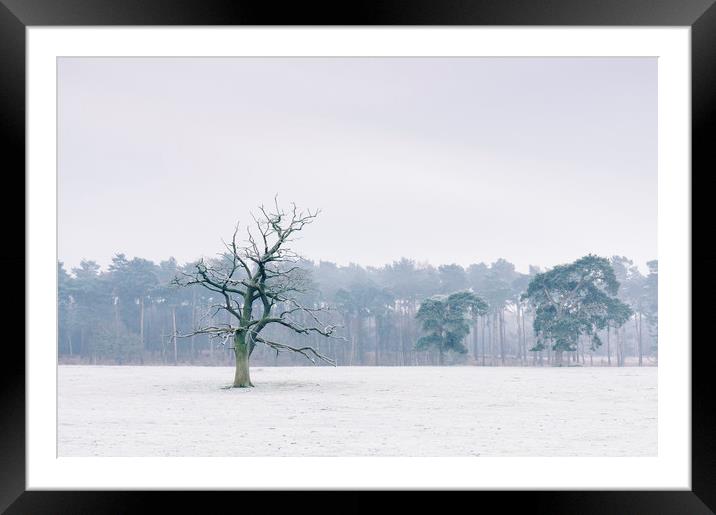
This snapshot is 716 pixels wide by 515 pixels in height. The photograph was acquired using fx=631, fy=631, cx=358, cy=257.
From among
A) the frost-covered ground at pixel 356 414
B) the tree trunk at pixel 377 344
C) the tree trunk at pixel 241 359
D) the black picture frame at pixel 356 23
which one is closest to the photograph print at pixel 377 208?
the tree trunk at pixel 377 344

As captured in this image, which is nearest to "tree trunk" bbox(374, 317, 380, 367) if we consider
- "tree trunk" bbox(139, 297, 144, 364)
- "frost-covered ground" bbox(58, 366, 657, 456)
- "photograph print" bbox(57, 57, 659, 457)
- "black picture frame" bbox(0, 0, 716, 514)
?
"photograph print" bbox(57, 57, 659, 457)

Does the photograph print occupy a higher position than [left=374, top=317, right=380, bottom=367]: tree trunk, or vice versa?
the photograph print

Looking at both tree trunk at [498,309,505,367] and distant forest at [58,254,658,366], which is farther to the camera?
tree trunk at [498,309,505,367]

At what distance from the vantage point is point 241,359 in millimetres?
9320

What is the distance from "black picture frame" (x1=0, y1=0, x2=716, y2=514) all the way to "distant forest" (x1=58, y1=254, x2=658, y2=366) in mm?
13311

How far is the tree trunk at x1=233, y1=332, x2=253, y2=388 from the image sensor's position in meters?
8.89

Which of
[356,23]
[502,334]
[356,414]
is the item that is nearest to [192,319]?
[502,334]

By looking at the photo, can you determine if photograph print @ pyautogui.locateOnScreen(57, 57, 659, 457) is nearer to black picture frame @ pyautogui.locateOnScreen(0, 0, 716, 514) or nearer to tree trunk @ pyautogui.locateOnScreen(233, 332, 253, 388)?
tree trunk @ pyautogui.locateOnScreen(233, 332, 253, 388)

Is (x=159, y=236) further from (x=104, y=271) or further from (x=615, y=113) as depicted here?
(x=615, y=113)

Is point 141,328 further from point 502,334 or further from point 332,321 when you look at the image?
point 502,334

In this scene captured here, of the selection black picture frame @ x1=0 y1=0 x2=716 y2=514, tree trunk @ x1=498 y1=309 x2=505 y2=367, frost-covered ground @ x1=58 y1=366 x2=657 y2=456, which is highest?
black picture frame @ x1=0 y1=0 x2=716 y2=514

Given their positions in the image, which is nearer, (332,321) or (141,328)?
(332,321)

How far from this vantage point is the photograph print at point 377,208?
1627cm

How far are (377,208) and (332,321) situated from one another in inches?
189
